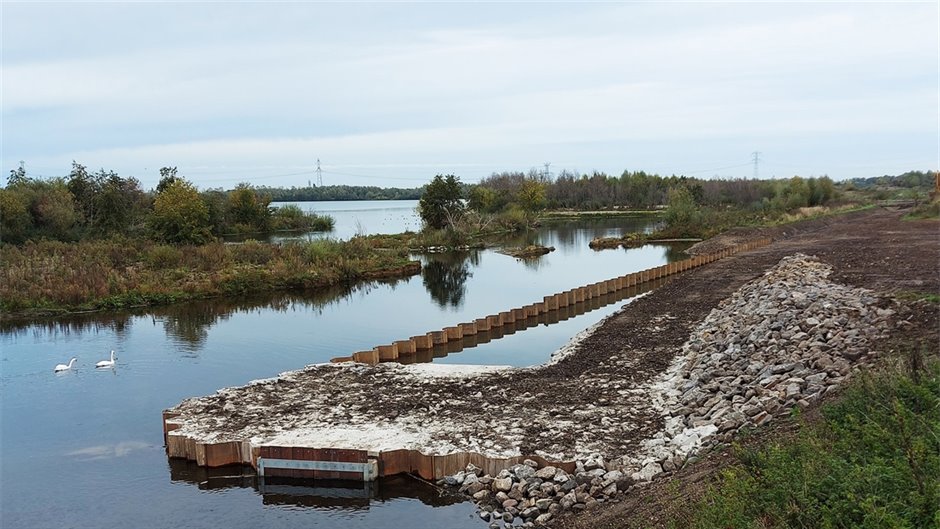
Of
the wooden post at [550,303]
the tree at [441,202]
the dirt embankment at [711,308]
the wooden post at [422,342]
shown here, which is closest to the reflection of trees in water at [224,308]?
the wooden post at [422,342]

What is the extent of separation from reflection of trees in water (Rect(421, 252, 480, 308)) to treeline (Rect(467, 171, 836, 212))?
26.8m

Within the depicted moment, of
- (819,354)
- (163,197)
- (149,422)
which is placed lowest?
(149,422)

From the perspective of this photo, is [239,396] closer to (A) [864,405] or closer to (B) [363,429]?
(B) [363,429]

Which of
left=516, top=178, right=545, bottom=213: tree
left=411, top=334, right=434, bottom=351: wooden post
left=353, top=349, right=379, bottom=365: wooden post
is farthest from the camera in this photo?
left=516, top=178, right=545, bottom=213: tree

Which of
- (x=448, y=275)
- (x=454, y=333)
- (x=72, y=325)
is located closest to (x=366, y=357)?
(x=454, y=333)

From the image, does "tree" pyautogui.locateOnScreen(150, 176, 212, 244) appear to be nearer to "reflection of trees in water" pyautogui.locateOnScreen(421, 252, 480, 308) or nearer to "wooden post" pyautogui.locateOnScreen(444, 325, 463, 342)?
"reflection of trees in water" pyautogui.locateOnScreen(421, 252, 480, 308)

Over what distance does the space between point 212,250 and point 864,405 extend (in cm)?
3406

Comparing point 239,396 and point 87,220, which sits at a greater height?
point 87,220

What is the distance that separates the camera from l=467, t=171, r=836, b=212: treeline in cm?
7425

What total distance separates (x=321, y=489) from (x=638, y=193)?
9719 cm

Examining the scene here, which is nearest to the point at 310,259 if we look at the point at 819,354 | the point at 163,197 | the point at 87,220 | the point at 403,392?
the point at 163,197

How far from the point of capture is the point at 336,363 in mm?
16312

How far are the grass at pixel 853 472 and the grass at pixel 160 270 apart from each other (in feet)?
86.4

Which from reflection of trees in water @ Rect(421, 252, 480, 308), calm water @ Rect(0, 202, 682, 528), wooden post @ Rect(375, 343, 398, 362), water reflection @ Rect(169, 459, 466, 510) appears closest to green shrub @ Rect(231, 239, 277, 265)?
calm water @ Rect(0, 202, 682, 528)
